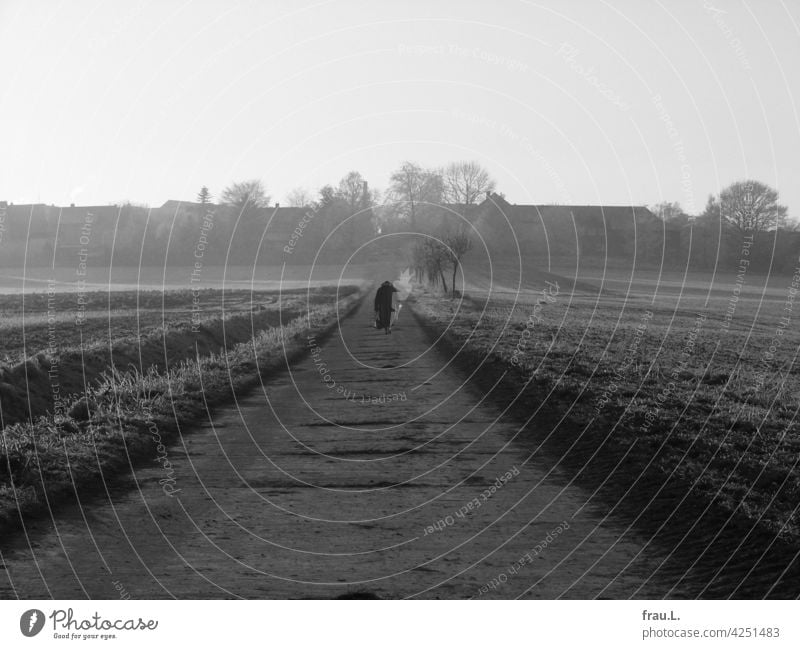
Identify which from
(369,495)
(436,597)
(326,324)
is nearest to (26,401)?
(369,495)

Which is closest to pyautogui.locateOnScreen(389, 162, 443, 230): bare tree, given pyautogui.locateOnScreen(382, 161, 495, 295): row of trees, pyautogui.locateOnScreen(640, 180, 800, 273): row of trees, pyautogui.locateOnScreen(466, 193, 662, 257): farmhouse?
pyautogui.locateOnScreen(382, 161, 495, 295): row of trees

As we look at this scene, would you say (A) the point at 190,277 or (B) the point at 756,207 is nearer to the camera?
(B) the point at 756,207

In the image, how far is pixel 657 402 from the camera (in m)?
14.9

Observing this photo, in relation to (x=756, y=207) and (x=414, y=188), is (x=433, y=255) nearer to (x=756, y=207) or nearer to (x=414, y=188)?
(x=414, y=188)

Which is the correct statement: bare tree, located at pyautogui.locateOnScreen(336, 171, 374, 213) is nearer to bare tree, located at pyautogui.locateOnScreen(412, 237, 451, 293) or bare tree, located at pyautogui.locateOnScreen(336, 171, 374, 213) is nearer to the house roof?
bare tree, located at pyautogui.locateOnScreen(412, 237, 451, 293)

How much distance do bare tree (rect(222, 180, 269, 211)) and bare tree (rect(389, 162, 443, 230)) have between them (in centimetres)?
768

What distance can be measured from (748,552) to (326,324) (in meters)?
31.7

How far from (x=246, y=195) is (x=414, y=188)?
1000 centimetres

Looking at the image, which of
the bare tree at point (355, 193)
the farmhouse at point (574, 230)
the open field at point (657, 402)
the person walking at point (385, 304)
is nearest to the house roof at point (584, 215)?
the farmhouse at point (574, 230)

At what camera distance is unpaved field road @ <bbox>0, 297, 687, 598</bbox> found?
6555 mm

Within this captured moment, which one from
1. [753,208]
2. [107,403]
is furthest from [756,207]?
[107,403]

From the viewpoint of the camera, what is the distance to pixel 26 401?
635 inches

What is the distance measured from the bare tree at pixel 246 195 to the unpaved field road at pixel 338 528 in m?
32.4

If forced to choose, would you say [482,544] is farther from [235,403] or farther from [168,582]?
[235,403]
